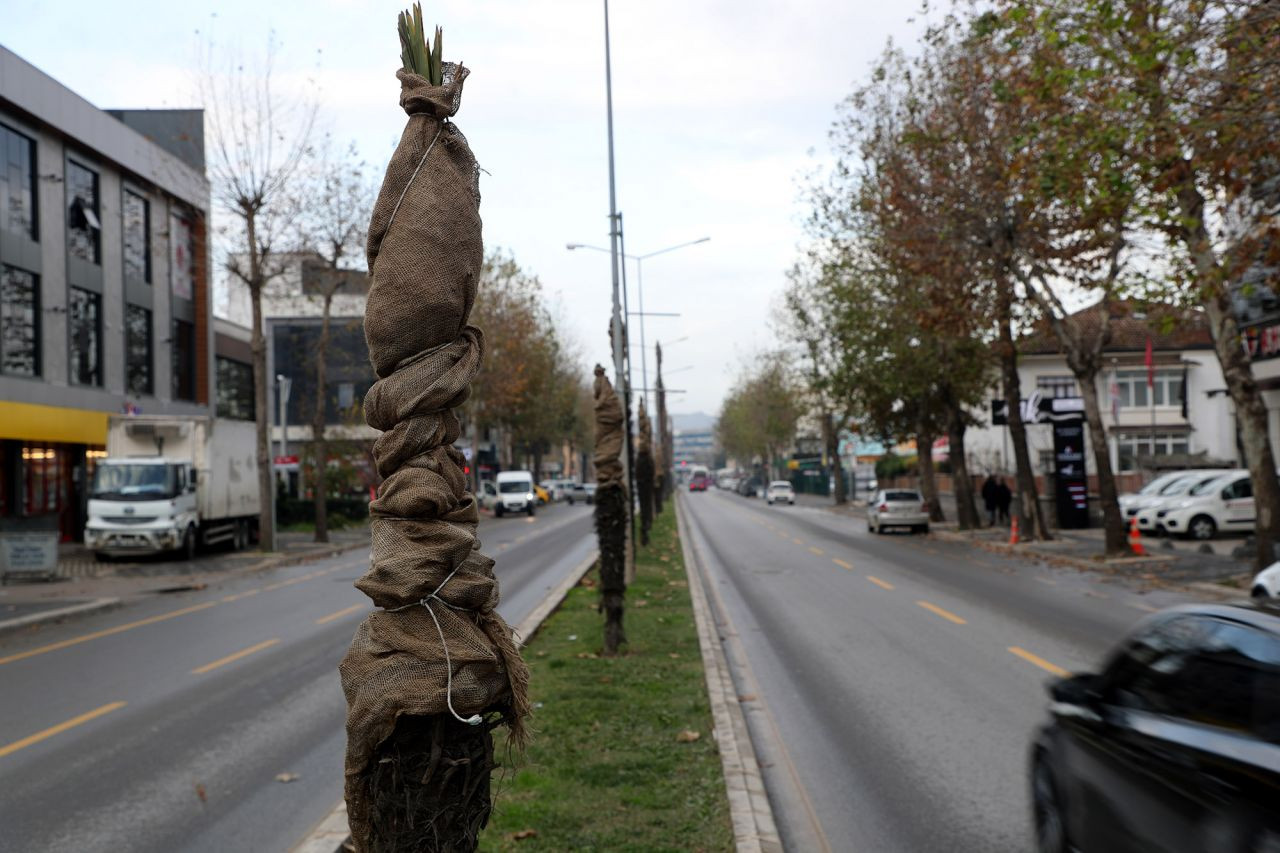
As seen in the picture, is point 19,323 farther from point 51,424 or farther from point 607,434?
point 607,434

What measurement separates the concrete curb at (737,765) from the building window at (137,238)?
99.4 ft

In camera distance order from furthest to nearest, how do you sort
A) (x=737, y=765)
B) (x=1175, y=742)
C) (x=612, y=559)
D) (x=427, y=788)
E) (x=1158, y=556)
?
(x=1158, y=556) < (x=612, y=559) < (x=737, y=765) < (x=1175, y=742) < (x=427, y=788)

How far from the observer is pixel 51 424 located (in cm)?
3169

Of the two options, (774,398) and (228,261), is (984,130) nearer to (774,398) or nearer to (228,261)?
(228,261)

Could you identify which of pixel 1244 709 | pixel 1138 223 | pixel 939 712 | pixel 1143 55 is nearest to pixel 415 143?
pixel 1244 709

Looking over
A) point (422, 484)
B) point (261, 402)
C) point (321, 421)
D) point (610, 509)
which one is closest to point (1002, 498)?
point (321, 421)

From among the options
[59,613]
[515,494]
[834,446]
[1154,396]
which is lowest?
[59,613]

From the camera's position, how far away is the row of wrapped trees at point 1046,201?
585 inches

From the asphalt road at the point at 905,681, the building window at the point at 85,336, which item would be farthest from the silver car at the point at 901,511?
the building window at the point at 85,336

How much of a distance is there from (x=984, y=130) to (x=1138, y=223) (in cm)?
597

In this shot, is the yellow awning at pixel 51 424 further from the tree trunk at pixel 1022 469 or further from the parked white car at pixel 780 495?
the parked white car at pixel 780 495

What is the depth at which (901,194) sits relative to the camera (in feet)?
89.8

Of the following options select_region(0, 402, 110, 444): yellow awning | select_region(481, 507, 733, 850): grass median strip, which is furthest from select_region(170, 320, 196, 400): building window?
select_region(481, 507, 733, 850): grass median strip

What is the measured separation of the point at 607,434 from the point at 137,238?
28207 mm
